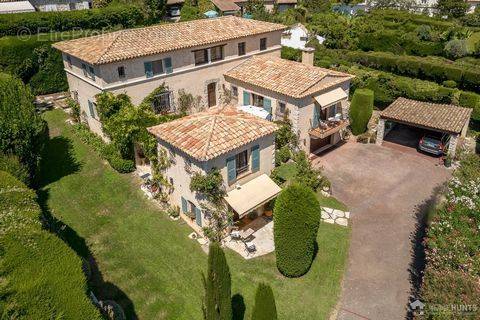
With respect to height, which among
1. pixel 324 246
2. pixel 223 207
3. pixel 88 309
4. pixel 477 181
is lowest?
pixel 324 246

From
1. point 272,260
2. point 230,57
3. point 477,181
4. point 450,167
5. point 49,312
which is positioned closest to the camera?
point 49,312

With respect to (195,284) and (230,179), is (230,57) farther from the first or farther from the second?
(195,284)

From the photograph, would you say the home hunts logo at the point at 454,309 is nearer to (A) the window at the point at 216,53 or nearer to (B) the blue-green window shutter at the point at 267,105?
(B) the blue-green window shutter at the point at 267,105

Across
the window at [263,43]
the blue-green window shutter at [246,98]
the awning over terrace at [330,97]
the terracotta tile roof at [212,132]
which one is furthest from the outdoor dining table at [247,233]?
the window at [263,43]

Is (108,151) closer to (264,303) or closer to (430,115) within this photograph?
(264,303)

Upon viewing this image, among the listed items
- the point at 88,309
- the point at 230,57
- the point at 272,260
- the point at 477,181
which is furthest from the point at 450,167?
the point at 88,309

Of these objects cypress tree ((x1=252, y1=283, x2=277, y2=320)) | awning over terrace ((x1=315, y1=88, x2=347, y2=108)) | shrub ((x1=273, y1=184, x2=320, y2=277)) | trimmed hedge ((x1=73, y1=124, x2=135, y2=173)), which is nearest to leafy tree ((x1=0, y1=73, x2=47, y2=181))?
trimmed hedge ((x1=73, y1=124, x2=135, y2=173))
